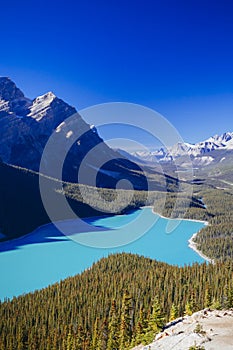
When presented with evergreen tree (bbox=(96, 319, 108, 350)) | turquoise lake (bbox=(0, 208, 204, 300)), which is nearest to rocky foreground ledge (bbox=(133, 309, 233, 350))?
evergreen tree (bbox=(96, 319, 108, 350))

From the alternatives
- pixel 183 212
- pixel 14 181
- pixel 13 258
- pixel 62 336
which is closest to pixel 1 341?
pixel 62 336

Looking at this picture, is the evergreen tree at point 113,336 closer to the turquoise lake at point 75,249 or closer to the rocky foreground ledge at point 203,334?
the rocky foreground ledge at point 203,334

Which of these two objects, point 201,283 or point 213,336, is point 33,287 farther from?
point 213,336

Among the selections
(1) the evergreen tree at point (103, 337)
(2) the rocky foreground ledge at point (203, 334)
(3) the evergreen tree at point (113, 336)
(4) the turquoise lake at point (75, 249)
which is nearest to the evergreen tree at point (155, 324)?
(2) the rocky foreground ledge at point (203, 334)

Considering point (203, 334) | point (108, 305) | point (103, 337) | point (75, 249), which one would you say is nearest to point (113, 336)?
point (103, 337)

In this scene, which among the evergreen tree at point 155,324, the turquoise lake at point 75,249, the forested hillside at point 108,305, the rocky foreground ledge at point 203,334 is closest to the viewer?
the rocky foreground ledge at point 203,334
